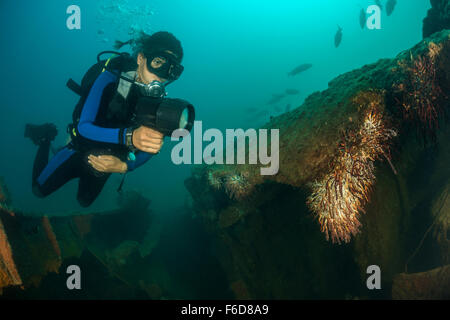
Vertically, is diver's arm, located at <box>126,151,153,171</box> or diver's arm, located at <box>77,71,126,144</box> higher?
diver's arm, located at <box>77,71,126,144</box>

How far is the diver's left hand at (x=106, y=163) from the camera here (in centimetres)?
282

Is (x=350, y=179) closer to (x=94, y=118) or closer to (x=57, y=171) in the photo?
(x=94, y=118)

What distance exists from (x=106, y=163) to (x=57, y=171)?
1715mm

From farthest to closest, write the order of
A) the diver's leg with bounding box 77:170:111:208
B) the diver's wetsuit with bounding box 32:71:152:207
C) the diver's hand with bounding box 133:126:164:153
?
the diver's leg with bounding box 77:170:111:208
the diver's wetsuit with bounding box 32:71:152:207
the diver's hand with bounding box 133:126:164:153

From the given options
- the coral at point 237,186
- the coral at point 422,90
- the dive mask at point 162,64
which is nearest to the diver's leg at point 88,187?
the dive mask at point 162,64

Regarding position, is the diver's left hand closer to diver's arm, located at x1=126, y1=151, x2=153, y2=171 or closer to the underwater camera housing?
diver's arm, located at x1=126, y1=151, x2=153, y2=171

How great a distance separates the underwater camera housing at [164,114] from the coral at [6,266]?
7.04 feet

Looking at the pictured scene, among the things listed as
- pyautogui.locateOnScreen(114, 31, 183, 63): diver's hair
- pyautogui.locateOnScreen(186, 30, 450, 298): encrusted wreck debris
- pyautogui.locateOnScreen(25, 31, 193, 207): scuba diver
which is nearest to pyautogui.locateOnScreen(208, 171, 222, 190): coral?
pyautogui.locateOnScreen(186, 30, 450, 298): encrusted wreck debris

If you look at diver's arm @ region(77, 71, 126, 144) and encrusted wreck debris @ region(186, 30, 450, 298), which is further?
diver's arm @ region(77, 71, 126, 144)

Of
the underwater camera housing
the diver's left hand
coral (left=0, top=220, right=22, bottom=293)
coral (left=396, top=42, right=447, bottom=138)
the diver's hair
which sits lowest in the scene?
coral (left=0, top=220, right=22, bottom=293)

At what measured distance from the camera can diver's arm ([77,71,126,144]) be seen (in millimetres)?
2354

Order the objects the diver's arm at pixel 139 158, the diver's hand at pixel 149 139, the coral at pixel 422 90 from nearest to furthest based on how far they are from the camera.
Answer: the diver's hand at pixel 149 139
the coral at pixel 422 90
the diver's arm at pixel 139 158

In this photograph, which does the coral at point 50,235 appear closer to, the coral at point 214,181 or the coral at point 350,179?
the coral at point 214,181
